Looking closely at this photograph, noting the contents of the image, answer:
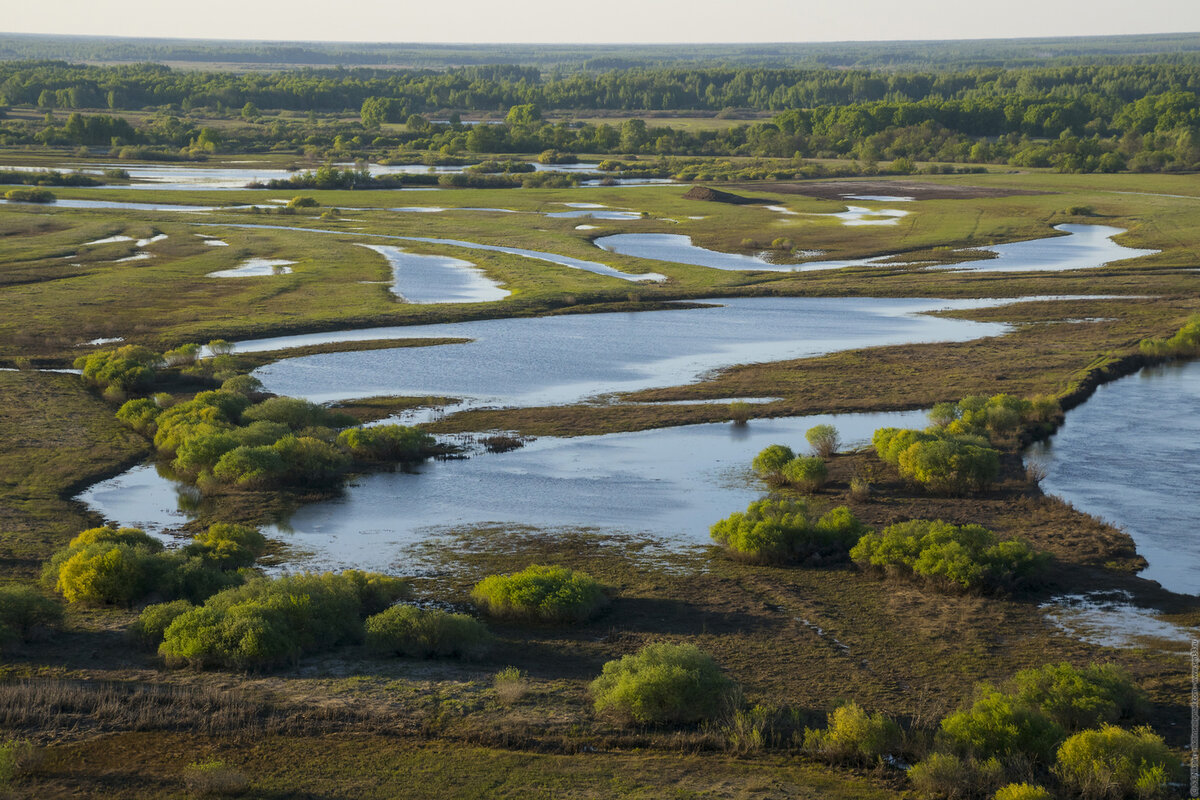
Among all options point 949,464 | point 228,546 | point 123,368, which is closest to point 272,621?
point 228,546

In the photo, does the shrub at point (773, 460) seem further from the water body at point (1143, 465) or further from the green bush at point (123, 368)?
the green bush at point (123, 368)

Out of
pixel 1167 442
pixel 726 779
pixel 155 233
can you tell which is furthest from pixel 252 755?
pixel 155 233

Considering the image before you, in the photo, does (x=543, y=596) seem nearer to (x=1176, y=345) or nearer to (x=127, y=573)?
(x=127, y=573)

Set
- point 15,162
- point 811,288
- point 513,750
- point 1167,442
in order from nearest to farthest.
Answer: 1. point 513,750
2. point 1167,442
3. point 811,288
4. point 15,162

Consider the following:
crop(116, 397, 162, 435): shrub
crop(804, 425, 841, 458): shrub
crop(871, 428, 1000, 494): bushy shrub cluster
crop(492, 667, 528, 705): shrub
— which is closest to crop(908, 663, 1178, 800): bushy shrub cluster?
crop(492, 667, 528, 705): shrub

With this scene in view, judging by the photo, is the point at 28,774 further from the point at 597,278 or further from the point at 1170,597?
the point at 597,278

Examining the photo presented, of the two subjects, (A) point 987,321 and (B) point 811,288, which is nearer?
(A) point 987,321

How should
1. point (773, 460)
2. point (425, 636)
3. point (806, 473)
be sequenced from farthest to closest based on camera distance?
point (773, 460), point (806, 473), point (425, 636)

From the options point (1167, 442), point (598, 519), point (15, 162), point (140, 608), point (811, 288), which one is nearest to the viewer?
point (140, 608)
